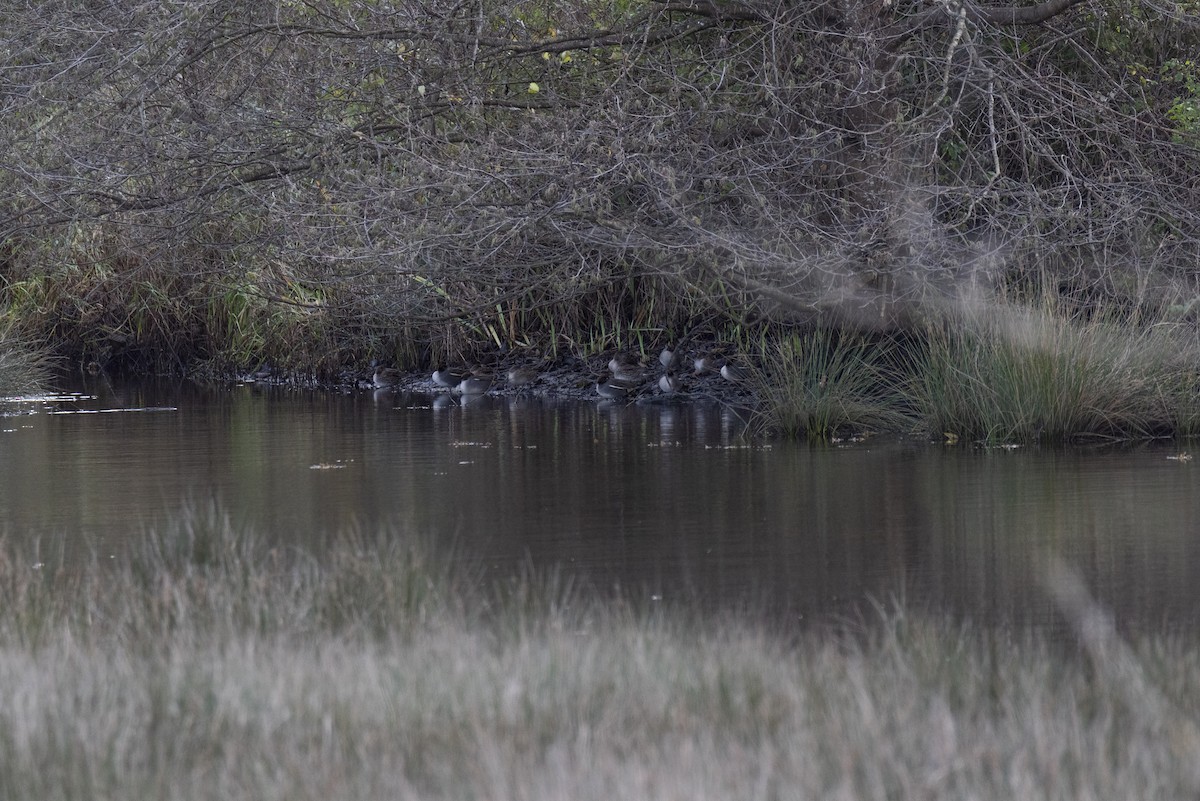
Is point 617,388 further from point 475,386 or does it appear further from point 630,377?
point 475,386

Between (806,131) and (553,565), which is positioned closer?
(553,565)

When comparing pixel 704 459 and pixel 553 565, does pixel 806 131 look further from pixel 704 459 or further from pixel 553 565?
pixel 553 565

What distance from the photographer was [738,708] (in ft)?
14.4

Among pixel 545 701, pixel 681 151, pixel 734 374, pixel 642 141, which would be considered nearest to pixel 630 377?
pixel 734 374

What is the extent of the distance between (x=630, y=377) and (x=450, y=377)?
9.53 feet

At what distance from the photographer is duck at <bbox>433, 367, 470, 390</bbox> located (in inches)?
791

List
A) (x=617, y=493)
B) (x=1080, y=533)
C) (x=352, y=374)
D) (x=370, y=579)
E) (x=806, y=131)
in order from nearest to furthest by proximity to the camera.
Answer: (x=370, y=579) → (x=1080, y=533) → (x=617, y=493) → (x=806, y=131) → (x=352, y=374)

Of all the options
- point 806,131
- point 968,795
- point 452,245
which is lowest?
point 968,795

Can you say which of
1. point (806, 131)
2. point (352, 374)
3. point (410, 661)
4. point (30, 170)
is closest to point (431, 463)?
point (806, 131)

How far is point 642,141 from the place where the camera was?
12.7m

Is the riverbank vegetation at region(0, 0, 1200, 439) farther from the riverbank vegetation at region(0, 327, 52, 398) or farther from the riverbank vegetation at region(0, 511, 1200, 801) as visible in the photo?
the riverbank vegetation at region(0, 511, 1200, 801)

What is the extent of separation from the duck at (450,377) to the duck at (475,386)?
312mm

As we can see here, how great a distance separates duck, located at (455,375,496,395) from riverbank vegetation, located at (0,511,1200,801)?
13553 millimetres

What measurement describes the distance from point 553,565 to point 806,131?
6748mm
